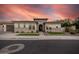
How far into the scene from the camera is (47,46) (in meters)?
3.42

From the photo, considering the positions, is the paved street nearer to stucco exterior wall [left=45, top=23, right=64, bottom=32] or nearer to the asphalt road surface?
the asphalt road surface

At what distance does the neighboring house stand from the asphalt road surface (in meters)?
0.19

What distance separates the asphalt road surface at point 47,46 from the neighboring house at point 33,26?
189 millimetres

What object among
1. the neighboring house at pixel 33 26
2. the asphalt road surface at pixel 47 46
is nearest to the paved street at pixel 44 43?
the asphalt road surface at pixel 47 46

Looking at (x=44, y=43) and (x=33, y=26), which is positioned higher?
(x=33, y=26)

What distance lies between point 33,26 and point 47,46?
1.36 ft

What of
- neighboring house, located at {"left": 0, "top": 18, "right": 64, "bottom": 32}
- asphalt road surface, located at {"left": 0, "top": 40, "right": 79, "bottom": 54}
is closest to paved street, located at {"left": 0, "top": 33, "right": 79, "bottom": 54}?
asphalt road surface, located at {"left": 0, "top": 40, "right": 79, "bottom": 54}

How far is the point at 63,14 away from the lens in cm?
342

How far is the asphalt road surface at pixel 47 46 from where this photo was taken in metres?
3.41

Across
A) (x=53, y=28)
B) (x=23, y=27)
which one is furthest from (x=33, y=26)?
(x=53, y=28)

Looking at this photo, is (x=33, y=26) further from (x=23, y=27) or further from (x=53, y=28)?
(x=53, y=28)

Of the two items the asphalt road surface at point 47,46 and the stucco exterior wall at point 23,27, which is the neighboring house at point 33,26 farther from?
the asphalt road surface at point 47,46

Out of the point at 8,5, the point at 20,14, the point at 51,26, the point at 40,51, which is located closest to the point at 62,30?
the point at 51,26
